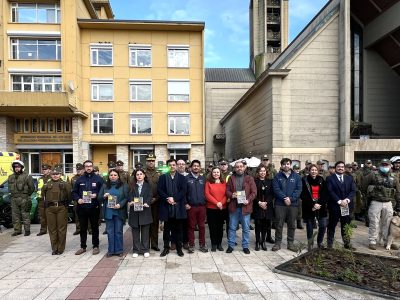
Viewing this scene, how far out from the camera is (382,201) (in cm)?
712

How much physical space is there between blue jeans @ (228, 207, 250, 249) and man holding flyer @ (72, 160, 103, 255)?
294cm

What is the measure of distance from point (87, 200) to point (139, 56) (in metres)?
20.3

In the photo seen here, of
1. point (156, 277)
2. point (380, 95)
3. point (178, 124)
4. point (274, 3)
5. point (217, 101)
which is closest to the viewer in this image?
point (156, 277)

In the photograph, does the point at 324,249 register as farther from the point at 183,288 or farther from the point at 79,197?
the point at 79,197

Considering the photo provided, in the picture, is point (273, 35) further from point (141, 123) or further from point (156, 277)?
point (156, 277)

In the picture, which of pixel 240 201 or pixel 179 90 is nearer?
pixel 240 201

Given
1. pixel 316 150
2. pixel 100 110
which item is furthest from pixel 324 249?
pixel 100 110

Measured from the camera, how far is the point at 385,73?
23969 mm

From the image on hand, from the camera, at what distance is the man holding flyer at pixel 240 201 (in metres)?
6.64

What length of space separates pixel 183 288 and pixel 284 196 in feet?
10.3

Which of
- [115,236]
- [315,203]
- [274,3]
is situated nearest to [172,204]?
[115,236]

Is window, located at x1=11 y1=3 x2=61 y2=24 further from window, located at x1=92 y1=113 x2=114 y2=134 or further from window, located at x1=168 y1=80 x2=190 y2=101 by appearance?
window, located at x1=168 y1=80 x2=190 y2=101

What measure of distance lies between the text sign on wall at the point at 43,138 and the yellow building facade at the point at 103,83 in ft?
0.25

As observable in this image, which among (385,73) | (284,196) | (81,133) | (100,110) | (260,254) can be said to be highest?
(385,73)
